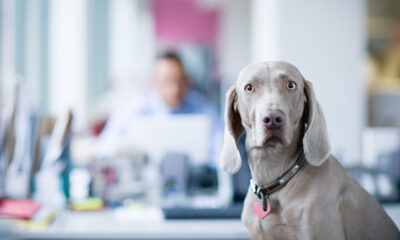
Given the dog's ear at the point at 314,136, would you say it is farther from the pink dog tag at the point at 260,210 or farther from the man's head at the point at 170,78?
the man's head at the point at 170,78

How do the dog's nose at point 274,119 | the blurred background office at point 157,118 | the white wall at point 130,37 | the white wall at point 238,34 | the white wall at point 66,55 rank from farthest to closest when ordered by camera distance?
the white wall at point 238,34 < the white wall at point 130,37 < the white wall at point 66,55 < the blurred background office at point 157,118 < the dog's nose at point 274,119

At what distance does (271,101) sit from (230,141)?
13 cm

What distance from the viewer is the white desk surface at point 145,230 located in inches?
55.5

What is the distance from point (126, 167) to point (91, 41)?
4.63 m

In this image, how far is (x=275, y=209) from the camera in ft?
2.49

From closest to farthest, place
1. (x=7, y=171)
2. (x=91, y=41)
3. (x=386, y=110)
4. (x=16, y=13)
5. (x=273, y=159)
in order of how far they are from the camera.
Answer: (x=273, y=159), (x=7, y=171), (x=16, y=13), (x=386, y=110), (x=91, y=41)

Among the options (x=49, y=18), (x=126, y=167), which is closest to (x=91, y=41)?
(x=49, y=18)

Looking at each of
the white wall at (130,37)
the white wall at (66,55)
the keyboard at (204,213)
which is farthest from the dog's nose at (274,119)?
the white wall at (130,37)

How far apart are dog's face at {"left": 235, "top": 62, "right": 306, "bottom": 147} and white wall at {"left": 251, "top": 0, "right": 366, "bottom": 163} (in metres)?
2.10

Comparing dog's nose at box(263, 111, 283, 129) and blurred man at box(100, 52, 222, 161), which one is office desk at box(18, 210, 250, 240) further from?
blurred man at box(100, 52, 222, 161)

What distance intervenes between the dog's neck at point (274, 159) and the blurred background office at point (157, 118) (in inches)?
33.5

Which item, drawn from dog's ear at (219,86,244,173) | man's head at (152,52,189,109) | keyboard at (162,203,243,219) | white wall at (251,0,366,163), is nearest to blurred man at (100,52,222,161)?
man's head at (152,52,189,109)

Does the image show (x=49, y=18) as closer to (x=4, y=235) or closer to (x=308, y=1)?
(x=308, y=1)

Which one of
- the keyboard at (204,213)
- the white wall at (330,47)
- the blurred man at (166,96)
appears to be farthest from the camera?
the blurred man at (166,96)
